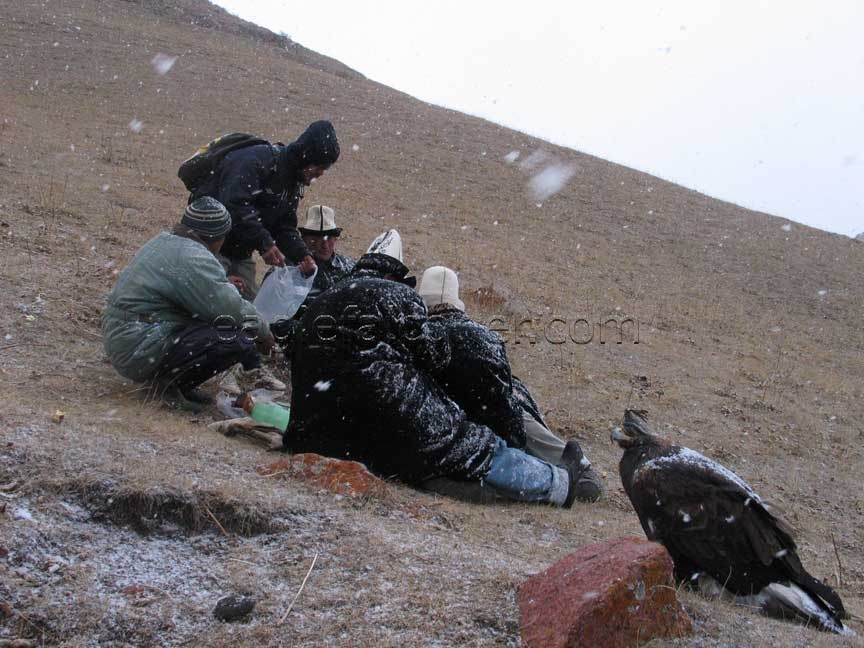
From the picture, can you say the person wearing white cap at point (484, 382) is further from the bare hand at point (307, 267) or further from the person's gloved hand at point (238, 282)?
the person's gloved hand at point (238, 282)

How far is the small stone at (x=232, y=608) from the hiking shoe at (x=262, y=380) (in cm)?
308

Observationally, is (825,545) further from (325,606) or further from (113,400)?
(113,400)

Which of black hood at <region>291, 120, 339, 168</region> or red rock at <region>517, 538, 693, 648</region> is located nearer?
red rock at <region>517, 538, 693, 648</region>

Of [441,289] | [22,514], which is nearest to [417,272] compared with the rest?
[441,289]

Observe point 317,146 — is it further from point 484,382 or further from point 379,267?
point 484,382

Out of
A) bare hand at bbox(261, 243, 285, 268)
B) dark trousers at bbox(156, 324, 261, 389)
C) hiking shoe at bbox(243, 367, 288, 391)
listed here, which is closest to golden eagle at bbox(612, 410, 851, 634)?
dark trousers at bbox(156, 324, 261, 389)

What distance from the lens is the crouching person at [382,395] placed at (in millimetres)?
3908

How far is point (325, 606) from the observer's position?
2.41 m

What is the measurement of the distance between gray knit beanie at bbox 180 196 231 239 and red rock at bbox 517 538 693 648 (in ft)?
9.48

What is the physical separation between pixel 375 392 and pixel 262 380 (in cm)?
181

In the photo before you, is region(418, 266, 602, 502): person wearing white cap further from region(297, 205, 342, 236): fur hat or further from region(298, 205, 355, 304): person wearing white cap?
region(297, 205, 342, 236): fur hat

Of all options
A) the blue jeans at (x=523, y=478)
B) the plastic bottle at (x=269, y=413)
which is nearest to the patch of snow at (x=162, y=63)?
the plastic bottle at (x=269, y=413)

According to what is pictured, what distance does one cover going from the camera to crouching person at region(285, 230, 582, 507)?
3.91 meters

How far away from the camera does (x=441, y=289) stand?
16.3 ft
